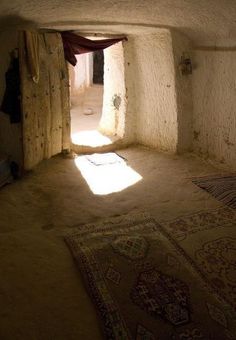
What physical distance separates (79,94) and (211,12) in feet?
28.0

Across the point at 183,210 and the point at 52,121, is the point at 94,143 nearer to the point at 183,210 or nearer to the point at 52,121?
the point at 52,121

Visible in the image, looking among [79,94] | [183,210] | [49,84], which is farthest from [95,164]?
[79,94]

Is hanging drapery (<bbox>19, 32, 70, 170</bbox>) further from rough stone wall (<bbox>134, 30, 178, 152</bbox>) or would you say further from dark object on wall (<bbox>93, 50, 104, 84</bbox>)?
dark object on wall (<bbox>93, 50, 104, 84</bbox>)

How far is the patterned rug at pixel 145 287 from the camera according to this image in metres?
2.36

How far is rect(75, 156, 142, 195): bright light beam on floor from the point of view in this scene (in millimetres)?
4992

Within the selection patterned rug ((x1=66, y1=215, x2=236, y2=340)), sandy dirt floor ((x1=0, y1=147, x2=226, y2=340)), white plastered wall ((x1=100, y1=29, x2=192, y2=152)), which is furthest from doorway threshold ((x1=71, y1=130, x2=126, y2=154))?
patterned rug ((x1=66, y1=215, x2=236, y2=340))

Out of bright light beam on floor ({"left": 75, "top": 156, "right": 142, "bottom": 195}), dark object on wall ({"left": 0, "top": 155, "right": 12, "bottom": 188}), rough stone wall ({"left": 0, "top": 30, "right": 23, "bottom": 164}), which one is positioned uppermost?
rough stone wall ({"left": 0, "top": 30, "right": 23, "bottom": 164})

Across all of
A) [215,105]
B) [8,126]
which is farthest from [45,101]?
[215,105]

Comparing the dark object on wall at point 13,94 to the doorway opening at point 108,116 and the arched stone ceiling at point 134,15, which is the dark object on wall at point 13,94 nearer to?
the arched stone ceiling at point 134,15

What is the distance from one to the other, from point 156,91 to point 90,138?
6.14 ft

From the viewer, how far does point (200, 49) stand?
583 cm

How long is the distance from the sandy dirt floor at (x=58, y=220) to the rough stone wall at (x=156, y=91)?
37 centimetres

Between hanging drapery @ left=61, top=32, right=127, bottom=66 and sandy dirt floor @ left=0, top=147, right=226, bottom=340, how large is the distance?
1943 millimetres

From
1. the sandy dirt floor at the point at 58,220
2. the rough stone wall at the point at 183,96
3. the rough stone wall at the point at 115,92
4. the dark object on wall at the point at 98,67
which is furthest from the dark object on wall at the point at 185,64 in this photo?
the dark object on wall at the point at 98,67
